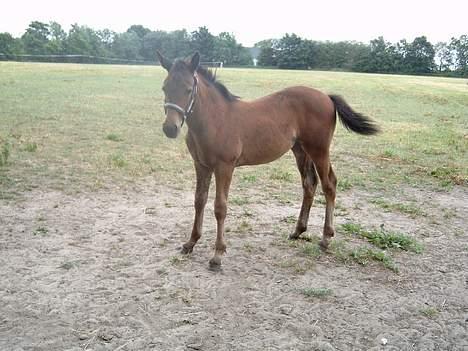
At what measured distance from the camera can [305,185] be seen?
509cm

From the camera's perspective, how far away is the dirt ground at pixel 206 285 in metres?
3.16

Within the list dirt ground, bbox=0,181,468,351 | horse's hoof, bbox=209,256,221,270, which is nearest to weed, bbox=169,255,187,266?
dirt ground, bbox=0,181,468,351

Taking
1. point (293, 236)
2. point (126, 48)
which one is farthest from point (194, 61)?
point (126, 48)

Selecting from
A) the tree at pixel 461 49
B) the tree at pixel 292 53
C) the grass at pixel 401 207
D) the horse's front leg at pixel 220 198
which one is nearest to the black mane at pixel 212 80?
the horse's front leg at pixel 220 198

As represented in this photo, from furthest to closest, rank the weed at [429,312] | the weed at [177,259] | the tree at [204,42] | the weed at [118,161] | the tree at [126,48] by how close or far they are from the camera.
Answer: the tree at [126,48]
the tree at [204,42]
the weed at [118,161]
the weed at [177,259]
the weed at [429,312]

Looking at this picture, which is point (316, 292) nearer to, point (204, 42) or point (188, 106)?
point (188, 106)

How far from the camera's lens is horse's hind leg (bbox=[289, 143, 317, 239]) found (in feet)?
16.5

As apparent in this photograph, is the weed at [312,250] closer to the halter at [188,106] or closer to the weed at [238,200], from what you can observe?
the weed at [238,200]

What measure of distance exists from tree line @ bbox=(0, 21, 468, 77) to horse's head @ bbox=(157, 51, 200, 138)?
168 feet

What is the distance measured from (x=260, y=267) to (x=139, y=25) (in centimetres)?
7814

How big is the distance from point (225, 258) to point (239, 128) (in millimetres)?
1375

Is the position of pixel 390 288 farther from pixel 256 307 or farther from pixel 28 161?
pixel 28 161

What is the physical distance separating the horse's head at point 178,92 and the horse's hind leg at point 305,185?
5.63ft

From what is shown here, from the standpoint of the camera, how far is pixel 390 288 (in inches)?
157
